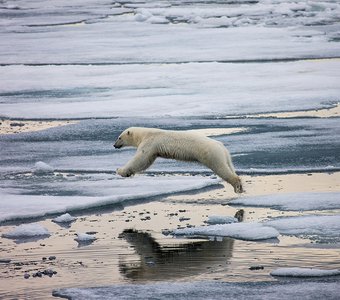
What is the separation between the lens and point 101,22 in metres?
25.8

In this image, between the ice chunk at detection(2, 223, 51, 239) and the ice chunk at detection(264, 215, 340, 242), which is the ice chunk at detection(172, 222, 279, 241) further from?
the ice chunk at detection(2, 223, 51, 239)

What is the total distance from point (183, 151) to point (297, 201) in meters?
1.05

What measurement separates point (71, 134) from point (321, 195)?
4.23 m

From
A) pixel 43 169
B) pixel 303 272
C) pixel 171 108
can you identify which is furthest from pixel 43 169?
pixel 303 272

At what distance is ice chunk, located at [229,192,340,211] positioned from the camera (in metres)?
7.63

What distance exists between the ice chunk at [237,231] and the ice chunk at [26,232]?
2.94 feet

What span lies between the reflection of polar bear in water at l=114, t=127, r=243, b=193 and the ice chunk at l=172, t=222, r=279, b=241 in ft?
3.64

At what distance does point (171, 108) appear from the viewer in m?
13.2

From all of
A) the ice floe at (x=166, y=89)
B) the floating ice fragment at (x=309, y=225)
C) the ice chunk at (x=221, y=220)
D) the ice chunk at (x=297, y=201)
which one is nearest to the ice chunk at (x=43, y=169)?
the ice chunk at (x=297, y=201)

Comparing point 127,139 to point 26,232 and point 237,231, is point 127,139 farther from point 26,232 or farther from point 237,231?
point 237,231

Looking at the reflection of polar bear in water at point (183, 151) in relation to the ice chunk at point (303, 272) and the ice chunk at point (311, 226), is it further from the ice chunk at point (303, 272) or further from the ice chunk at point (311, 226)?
the ice chunk at point (303, 272)

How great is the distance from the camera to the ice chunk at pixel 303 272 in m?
5.69

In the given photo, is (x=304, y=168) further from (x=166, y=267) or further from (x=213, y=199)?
(x=166, y=267)

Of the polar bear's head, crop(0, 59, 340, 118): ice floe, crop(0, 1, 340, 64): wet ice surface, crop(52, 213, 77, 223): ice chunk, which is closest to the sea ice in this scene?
the polar bear's head
